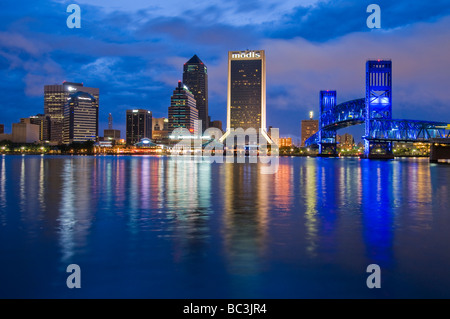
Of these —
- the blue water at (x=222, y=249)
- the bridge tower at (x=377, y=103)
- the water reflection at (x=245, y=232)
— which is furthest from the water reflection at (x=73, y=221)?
the bridge tower at (x=377, y=103)

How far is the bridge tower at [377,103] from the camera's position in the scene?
487ft

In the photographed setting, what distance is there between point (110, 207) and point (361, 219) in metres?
11.9

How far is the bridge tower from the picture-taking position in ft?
487

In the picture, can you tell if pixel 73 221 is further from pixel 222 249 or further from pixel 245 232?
pixel 222 249

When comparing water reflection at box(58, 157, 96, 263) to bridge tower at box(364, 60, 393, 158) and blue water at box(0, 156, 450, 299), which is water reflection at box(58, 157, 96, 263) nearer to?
blue water at box(0, 156, 450, 299)

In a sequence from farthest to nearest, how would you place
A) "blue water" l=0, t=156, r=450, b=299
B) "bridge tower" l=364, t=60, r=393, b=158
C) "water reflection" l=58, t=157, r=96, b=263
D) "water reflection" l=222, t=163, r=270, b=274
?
"bridge tower" l=364, t=60, r=393, b=158, "water reflection" l=58, t=157, r=96, b=263, "water reflection" l=222, t=163, r=270, b=274, "blue water" l=0, t=156, r=450, b=299

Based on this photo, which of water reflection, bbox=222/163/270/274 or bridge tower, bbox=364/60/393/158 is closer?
water reflection, bbox=222/163/270/274

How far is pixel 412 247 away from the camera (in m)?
12.2

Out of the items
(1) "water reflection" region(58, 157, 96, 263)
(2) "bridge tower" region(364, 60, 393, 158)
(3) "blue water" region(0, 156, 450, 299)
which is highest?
(2) "bridge tower" region(364, 60, 393, 158)

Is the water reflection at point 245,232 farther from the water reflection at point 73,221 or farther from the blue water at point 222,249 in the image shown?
the water reflection at point 73,221

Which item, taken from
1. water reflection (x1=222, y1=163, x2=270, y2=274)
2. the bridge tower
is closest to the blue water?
water reflection (x1=222, y1=163, x2=270, y2=274)

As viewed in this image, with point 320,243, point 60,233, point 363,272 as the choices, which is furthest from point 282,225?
point 60,233

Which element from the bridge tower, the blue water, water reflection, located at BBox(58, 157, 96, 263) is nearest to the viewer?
the blue water
